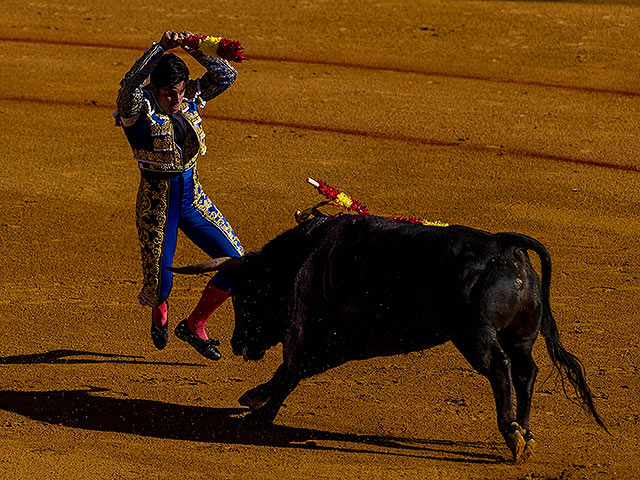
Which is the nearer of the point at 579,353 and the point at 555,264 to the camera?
the point at 579,353

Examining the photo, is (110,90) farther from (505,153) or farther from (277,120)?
(505,153)

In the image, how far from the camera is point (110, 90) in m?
12.0

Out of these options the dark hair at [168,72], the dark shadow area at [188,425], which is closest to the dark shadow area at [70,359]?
the dark shadow area at [188,425]

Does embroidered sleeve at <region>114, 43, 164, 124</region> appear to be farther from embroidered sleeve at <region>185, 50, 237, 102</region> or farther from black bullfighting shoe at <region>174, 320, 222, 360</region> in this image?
black bullfighting shoe at <region>174, 320, 222, 360</region>

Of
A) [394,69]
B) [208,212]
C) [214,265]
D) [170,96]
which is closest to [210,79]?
[170,96]

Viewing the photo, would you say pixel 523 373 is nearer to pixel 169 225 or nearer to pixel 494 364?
pixel 494 364

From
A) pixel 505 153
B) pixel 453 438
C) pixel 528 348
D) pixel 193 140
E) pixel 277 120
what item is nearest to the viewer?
pixel 528 348

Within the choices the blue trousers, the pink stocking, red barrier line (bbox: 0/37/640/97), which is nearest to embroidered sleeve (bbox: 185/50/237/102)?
the blue trousers

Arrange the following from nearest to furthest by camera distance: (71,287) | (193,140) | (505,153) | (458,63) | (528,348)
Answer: (528,348), (193,140), (71,287), (505,153), (458,63)

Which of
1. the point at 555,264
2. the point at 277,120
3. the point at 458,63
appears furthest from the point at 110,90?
the point at 555,264

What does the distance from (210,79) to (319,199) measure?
3.10 metres

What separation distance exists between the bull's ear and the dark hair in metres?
1.00

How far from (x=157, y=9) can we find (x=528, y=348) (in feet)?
34.6

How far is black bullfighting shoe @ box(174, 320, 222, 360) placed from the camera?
21.6ft
